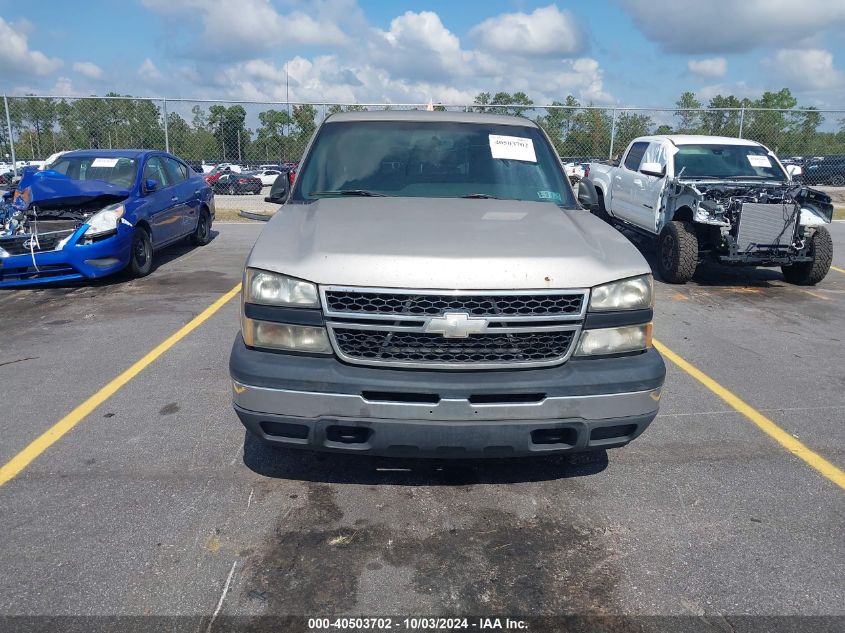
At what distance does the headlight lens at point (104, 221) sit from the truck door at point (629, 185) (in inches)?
277

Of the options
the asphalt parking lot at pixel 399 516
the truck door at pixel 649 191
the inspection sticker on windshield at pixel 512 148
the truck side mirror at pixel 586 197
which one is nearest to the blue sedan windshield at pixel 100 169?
the asphalt parking lot at pixel 399 516

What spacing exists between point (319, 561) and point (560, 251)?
1.69 meters

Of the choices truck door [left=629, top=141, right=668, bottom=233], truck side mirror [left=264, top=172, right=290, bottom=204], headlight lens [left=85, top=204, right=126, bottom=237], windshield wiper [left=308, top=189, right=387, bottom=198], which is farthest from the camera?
truck door [left=629, top=141, right=668, bottom=233]

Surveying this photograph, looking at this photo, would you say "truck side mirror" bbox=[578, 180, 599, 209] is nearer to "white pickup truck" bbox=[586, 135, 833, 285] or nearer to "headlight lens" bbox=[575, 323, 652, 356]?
"headlight lens" bbox=[575, 323, 652, 356]

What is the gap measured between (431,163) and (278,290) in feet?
5.87

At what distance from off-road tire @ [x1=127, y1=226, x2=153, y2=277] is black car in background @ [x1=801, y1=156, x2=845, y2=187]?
23247 mm

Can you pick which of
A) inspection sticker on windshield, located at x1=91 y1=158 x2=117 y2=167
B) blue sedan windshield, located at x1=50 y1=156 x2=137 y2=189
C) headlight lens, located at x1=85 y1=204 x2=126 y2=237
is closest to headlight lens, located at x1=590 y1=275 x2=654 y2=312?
headlight lens, located at x1=85 y1=204 x2=126 y2=237

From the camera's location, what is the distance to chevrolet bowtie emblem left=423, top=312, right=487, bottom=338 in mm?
2744

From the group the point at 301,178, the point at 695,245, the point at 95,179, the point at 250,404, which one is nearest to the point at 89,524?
the point at 250,404

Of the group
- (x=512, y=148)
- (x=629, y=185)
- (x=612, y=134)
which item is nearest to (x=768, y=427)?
(x=512, y=148)

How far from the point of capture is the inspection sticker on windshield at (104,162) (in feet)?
28.6

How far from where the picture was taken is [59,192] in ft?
26.3

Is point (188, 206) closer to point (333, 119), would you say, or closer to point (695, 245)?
point (333, 119)

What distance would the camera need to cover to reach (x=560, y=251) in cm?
298
